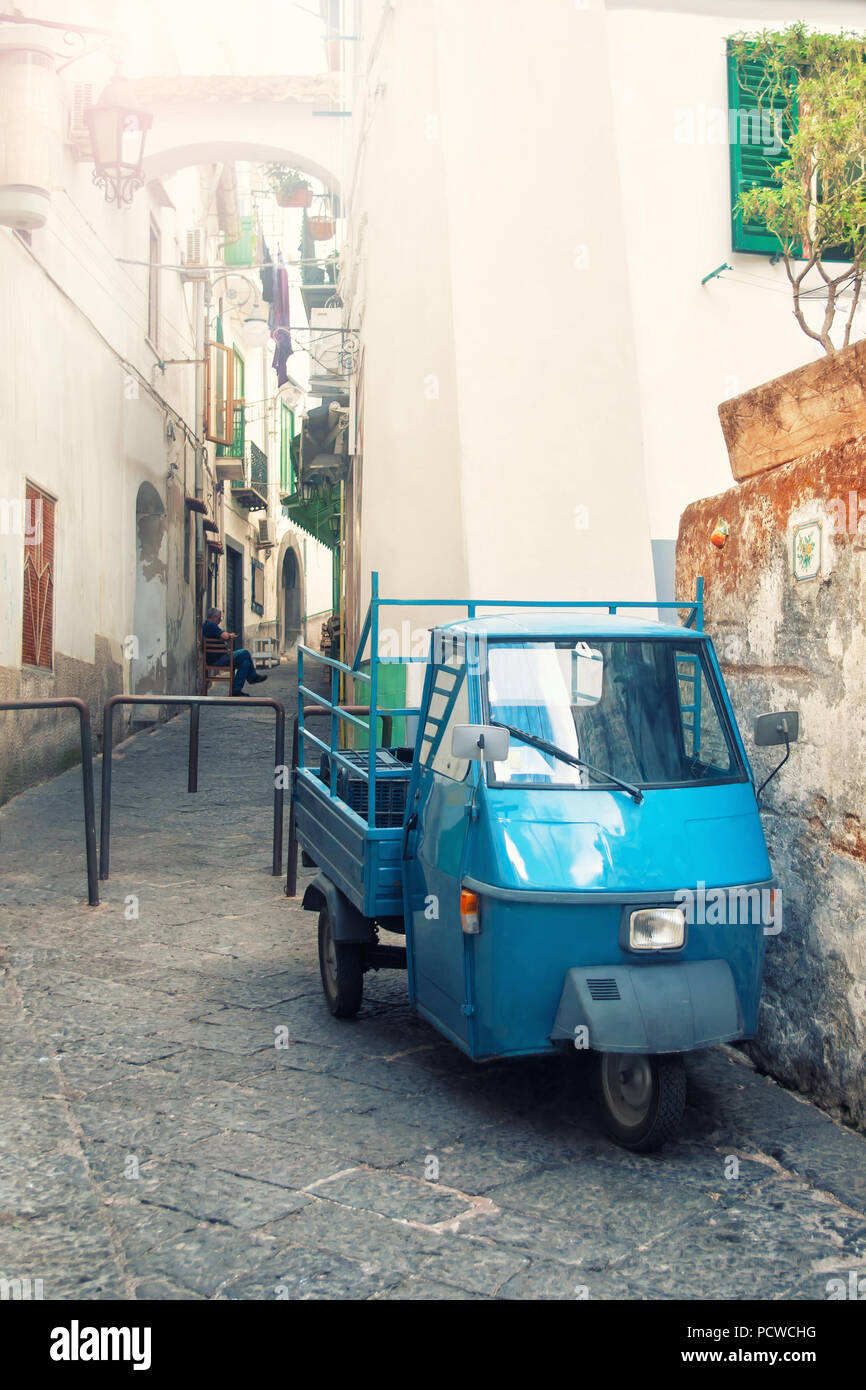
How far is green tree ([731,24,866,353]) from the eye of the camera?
7.16 metres

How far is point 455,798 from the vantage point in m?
3.74

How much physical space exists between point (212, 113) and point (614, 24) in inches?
287

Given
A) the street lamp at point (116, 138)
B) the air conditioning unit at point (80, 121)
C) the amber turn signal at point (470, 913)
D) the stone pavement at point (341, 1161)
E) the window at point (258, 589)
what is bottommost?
the stone pavement at point (341, 1161)

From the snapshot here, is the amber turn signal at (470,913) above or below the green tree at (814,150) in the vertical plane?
below

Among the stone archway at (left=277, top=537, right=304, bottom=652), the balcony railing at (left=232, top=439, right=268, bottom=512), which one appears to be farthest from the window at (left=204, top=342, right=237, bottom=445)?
the stone archway at (left=277, top=537, right=304, bottom=652)

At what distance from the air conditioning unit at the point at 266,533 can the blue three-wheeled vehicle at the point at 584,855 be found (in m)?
26.0

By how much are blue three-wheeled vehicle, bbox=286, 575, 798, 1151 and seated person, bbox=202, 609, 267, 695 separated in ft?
40.0

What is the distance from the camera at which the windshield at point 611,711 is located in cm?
371

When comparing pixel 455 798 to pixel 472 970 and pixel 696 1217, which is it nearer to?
pixel 472 970

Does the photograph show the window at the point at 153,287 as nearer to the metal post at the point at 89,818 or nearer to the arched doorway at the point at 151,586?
the arched doorway at the point at 151,586

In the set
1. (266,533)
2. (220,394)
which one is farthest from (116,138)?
(266,533)

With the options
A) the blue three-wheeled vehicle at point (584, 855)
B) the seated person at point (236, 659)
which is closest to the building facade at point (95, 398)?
the seated person at point (236, 659)

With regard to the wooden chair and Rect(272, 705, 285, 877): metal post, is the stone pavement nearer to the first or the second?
Rect(272, 705, 285, 877): metal post

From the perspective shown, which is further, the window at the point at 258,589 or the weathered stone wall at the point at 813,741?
the window at the point at 258,589
